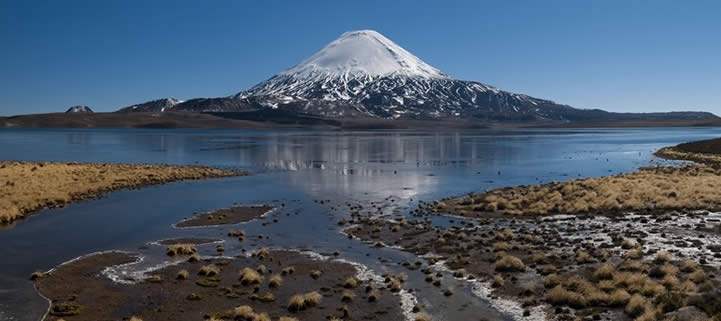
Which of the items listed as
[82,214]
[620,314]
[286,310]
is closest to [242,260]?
[286,310]

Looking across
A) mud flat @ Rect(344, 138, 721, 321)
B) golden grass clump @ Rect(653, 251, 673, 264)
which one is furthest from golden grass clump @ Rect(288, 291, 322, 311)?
golden grass clump @ Rect(653, 251, 673, 264)

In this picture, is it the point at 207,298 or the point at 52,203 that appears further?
the point at 52,203

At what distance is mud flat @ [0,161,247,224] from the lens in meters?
44.0

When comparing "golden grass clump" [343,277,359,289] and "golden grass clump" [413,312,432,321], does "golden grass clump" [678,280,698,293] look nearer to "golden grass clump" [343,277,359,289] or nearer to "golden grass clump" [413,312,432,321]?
"golden grass clump" [413,312,432,321]

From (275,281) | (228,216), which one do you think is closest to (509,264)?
(275,281)

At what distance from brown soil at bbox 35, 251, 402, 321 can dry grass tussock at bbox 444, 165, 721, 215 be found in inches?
832

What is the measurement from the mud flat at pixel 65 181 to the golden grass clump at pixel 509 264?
32.2 meters

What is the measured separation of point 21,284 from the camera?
2377cm

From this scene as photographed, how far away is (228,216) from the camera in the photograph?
41531 millimetres

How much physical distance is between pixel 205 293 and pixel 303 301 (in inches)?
177

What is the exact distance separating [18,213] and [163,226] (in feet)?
36.4

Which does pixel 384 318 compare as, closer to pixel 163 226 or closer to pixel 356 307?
pixel 356 307

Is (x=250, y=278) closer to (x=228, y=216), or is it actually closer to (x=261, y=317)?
(x=261, y=317)

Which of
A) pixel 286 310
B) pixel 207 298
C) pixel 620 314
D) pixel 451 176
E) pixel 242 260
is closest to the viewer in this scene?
pixel 620 314
